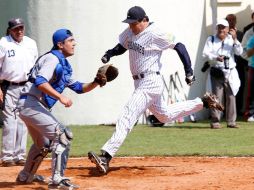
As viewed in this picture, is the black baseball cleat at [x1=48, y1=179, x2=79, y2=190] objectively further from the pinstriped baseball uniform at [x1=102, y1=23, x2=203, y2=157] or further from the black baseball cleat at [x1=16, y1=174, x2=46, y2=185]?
the pinstriped baseball uniform at [x1=102, y1=23, x2=203, y2=157]

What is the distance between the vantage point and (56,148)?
1038cm

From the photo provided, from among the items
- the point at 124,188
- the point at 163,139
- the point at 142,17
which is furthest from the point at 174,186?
the point at 163,139

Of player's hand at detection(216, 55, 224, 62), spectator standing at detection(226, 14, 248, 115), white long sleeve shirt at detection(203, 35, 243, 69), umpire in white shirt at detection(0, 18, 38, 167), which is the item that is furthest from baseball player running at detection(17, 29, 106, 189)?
spectator standing at detection(226, 14, 248, 115)

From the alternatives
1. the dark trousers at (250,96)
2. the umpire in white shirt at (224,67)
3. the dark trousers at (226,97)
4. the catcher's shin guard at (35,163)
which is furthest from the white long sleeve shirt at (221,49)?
the catcher's shin guard at (35,163)

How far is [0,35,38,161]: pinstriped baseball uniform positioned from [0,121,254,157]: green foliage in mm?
1041

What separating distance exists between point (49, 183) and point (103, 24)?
331 inches

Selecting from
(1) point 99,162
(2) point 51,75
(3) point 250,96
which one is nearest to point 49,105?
(2) point 51,75

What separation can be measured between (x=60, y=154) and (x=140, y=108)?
203cm

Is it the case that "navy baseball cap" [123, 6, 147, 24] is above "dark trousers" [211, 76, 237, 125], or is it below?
above

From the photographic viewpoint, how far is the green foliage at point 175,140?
14125 mm

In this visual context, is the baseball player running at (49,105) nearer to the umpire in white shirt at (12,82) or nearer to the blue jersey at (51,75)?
the blue jersey at (51,75)

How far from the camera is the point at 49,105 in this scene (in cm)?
1091

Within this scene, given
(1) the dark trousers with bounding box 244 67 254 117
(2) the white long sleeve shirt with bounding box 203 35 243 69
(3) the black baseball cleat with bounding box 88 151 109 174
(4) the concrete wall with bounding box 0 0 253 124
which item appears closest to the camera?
(3) the black baseball cleat with bounding box 88 151 109 174

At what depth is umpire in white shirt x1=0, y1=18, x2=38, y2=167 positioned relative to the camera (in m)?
13.2
